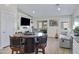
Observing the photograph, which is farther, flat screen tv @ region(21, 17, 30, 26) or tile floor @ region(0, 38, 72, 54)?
Answer: flat screen tv @ region(21, 17, 30, 26)

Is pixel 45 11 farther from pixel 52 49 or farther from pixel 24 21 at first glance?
pixel 52 49

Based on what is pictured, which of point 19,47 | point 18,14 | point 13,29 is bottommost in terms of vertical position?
point 19,47

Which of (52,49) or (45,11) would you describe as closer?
(52,49)

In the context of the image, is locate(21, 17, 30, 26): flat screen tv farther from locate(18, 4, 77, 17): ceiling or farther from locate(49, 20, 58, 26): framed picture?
locate(49, 20, 58, 26): framed picture

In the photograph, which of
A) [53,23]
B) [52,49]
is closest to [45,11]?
[53,23]

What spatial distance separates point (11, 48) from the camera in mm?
2170

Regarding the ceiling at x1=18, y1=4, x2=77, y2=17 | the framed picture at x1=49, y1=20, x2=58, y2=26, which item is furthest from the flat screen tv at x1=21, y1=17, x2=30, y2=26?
the framed picture at x1=49, y1=20, x2=58, y2=26

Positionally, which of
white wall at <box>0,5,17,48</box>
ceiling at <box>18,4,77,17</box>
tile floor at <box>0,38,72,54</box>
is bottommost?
tile floor at <box>0,38,72,54</box>

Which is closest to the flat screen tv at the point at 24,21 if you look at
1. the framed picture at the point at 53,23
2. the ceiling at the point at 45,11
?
the ceiling at the point at 45,11

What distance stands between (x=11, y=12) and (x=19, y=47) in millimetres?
654

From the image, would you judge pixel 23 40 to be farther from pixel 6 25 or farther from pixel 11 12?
pixel 11 12
